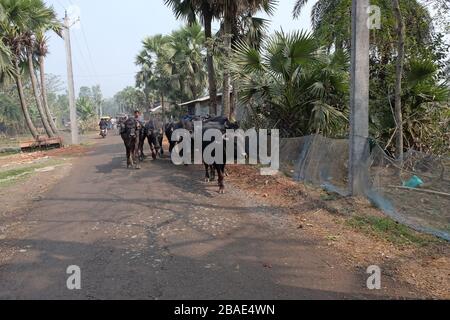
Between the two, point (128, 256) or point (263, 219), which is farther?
point (263, 219)

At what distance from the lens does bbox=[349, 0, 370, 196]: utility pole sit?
7.72 meters

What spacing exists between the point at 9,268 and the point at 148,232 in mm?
1943

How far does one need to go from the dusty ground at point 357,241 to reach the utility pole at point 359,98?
1.68ft

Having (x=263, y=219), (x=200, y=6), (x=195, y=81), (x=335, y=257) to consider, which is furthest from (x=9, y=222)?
(x=195, y=81)

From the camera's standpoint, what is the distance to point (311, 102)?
35.8 feet

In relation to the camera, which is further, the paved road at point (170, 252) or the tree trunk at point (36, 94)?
the tree trunk at point (36, 94)

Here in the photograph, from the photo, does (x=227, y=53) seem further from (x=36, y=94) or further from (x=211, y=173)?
(x=36, y=94)

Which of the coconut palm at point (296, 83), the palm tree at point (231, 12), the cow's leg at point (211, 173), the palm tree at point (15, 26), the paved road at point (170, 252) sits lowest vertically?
the paved road at point (170, 252)

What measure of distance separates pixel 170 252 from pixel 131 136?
24.3ft

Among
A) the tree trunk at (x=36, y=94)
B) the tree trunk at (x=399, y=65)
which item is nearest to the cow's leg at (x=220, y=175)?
the tree trunk at (x=399, y=65)

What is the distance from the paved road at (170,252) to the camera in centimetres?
429

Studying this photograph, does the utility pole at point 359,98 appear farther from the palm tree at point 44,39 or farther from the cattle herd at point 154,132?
the palm tree at point 44,39
